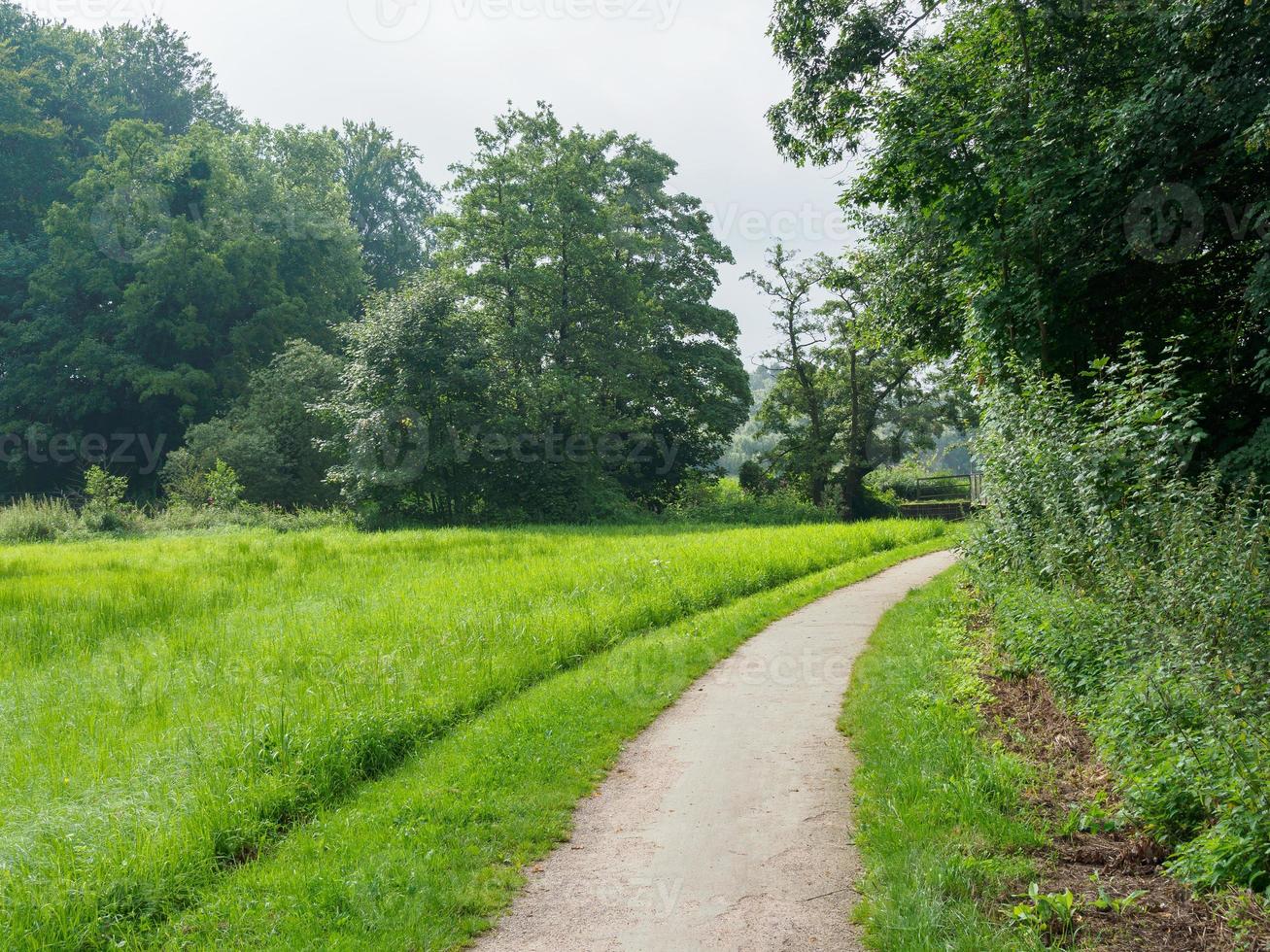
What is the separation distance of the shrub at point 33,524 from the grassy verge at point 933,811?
24.4 metres

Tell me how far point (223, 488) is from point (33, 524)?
6090mm

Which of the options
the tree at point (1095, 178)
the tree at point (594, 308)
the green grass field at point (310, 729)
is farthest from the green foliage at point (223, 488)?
the tree at point (1095, 178)

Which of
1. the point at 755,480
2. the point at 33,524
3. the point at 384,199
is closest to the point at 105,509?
the point at 33,524

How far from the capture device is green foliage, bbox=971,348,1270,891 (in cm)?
434

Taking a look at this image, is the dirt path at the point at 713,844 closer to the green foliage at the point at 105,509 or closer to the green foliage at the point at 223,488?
the green foliage at the point at 105,509

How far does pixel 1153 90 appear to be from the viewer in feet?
31.4

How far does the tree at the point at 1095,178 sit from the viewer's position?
31.1ft

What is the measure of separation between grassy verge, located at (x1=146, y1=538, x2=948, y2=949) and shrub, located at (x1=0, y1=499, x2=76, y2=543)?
22.1 m

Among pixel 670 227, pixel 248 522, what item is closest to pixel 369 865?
pixel 248 522

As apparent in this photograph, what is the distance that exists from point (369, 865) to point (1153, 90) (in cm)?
1118

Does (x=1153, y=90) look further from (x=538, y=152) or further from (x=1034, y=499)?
(x=538, y=152)

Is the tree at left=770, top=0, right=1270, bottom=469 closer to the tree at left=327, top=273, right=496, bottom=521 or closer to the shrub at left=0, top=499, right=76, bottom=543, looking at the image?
the tree at left=327, top=273, right=496, bottom=521

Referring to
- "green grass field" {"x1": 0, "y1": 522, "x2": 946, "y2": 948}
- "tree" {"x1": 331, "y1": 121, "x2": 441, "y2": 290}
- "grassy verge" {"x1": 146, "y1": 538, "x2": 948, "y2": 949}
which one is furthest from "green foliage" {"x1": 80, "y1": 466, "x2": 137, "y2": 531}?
"tree" {"x1": 331, "y1": 121, "x2": 441, "y2": 290}

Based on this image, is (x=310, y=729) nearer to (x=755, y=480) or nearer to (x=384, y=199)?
(x=755, y=480)
